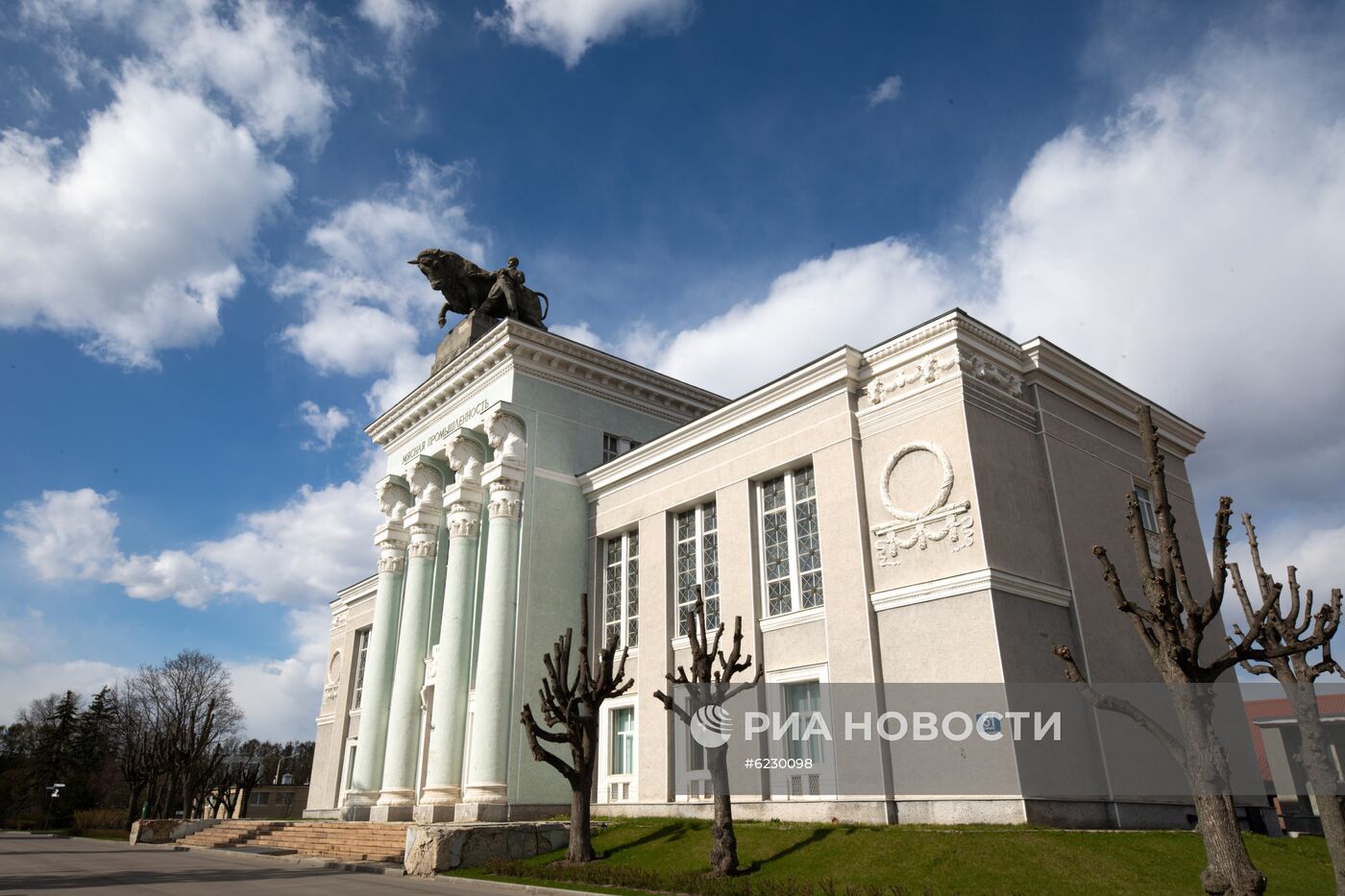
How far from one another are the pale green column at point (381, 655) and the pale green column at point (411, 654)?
50 centimetres

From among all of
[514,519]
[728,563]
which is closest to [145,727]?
[514,519]

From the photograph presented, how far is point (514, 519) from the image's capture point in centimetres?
2461

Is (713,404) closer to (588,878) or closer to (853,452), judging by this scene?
(853,452)

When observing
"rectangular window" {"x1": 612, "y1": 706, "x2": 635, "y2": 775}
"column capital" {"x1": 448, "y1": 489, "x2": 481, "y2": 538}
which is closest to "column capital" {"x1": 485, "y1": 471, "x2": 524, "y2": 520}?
"column capital" {"x1": 448, "y1": 489, "x2": 481, "y2": 538}

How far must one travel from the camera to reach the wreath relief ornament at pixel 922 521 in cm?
1670

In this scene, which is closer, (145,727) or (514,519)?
(514,519)

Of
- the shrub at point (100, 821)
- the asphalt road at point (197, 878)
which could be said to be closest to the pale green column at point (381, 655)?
the asphalt road at point (197, 878)

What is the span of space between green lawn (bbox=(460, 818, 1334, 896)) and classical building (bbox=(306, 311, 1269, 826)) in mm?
1550

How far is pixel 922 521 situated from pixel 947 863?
675cm

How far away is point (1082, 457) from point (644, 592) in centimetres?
1116

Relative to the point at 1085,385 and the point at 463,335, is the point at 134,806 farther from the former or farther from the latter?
the point at 1085,385

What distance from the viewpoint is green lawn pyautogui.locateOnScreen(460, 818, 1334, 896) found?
1155 centimetres

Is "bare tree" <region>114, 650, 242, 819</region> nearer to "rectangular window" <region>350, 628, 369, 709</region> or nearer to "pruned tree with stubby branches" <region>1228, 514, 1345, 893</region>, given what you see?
"rectangular window" <region>350, 628, 369, 709</region>

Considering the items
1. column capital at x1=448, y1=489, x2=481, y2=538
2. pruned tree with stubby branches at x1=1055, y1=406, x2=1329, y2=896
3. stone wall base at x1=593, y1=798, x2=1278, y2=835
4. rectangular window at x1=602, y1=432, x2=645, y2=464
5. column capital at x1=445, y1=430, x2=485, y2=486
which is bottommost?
A: stone wall base at x1=593, y1=798, x2=1278, y2=835
